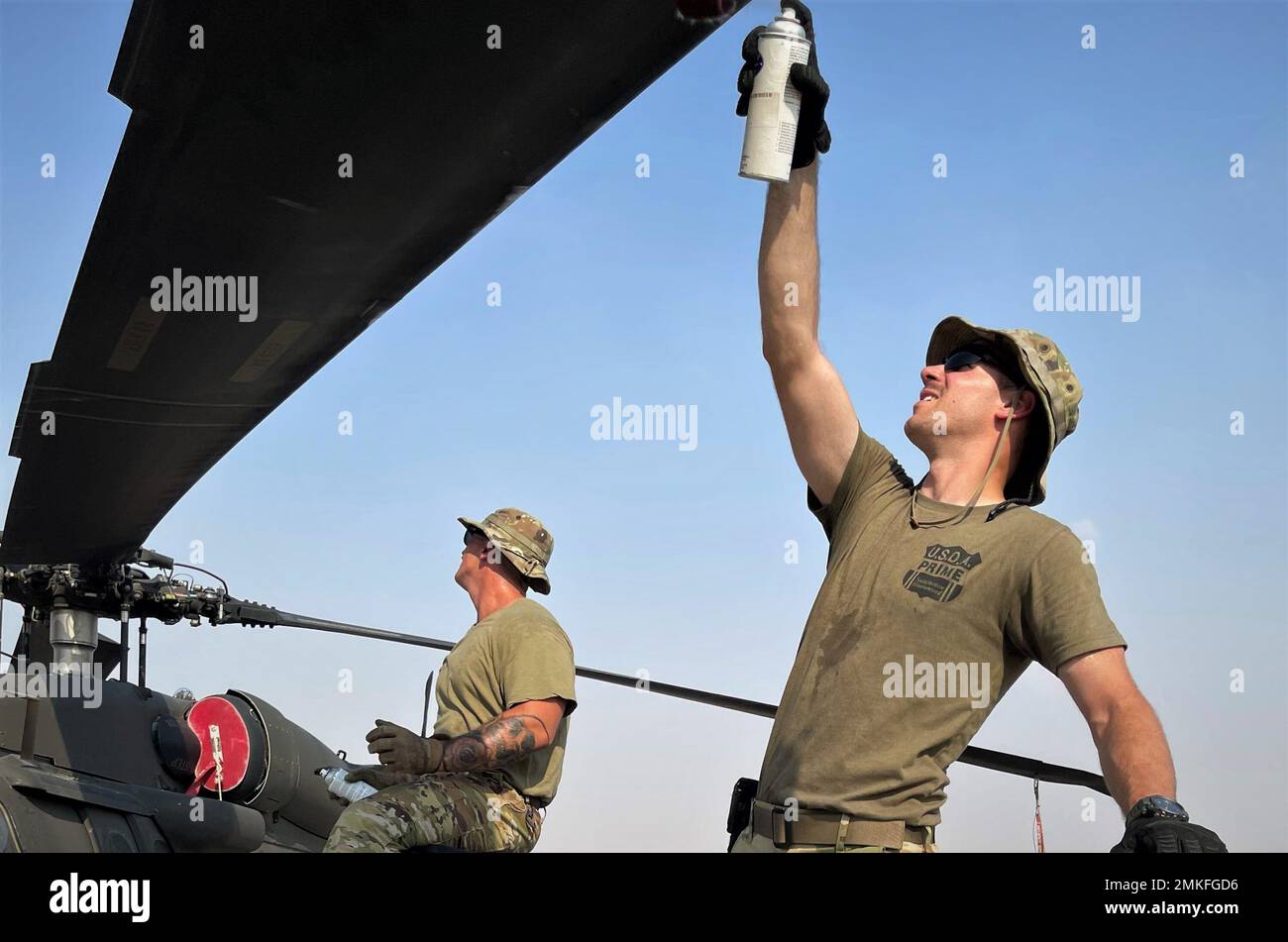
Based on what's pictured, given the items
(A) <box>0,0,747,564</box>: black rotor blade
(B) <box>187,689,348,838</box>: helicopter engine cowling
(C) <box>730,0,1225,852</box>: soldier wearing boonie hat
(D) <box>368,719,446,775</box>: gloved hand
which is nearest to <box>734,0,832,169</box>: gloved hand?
(C) <box>730,0,1225,852</box>: soldier wearing boonie hat

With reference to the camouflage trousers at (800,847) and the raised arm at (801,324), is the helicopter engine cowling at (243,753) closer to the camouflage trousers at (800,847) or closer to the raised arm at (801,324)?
the camouflage trousers at (800,847)

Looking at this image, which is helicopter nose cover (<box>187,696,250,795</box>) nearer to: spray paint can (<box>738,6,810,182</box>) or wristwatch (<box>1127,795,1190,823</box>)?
spray paint can (<box>738,6,810,182</box>)

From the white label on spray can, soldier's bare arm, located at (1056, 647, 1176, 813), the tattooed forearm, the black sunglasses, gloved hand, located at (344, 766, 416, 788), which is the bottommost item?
gloved hand, located at (344, 766, 416, 788)

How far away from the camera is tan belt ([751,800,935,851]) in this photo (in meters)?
2.28

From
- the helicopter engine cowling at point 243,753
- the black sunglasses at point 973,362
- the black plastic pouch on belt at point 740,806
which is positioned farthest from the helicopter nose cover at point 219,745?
the black sunglasses at point 973,362

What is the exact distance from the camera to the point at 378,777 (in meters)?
3.81

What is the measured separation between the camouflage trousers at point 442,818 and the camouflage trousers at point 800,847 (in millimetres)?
1455

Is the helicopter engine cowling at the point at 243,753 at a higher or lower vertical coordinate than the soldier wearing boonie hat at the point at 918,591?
lower

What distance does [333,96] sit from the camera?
1829 mm

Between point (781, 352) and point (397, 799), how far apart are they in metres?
1.93

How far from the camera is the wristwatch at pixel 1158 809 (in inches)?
74.3

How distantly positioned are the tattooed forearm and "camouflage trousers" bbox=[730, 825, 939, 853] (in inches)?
59.7

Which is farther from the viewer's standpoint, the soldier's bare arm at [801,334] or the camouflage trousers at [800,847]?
the soldier's bare arm at [801,334]
